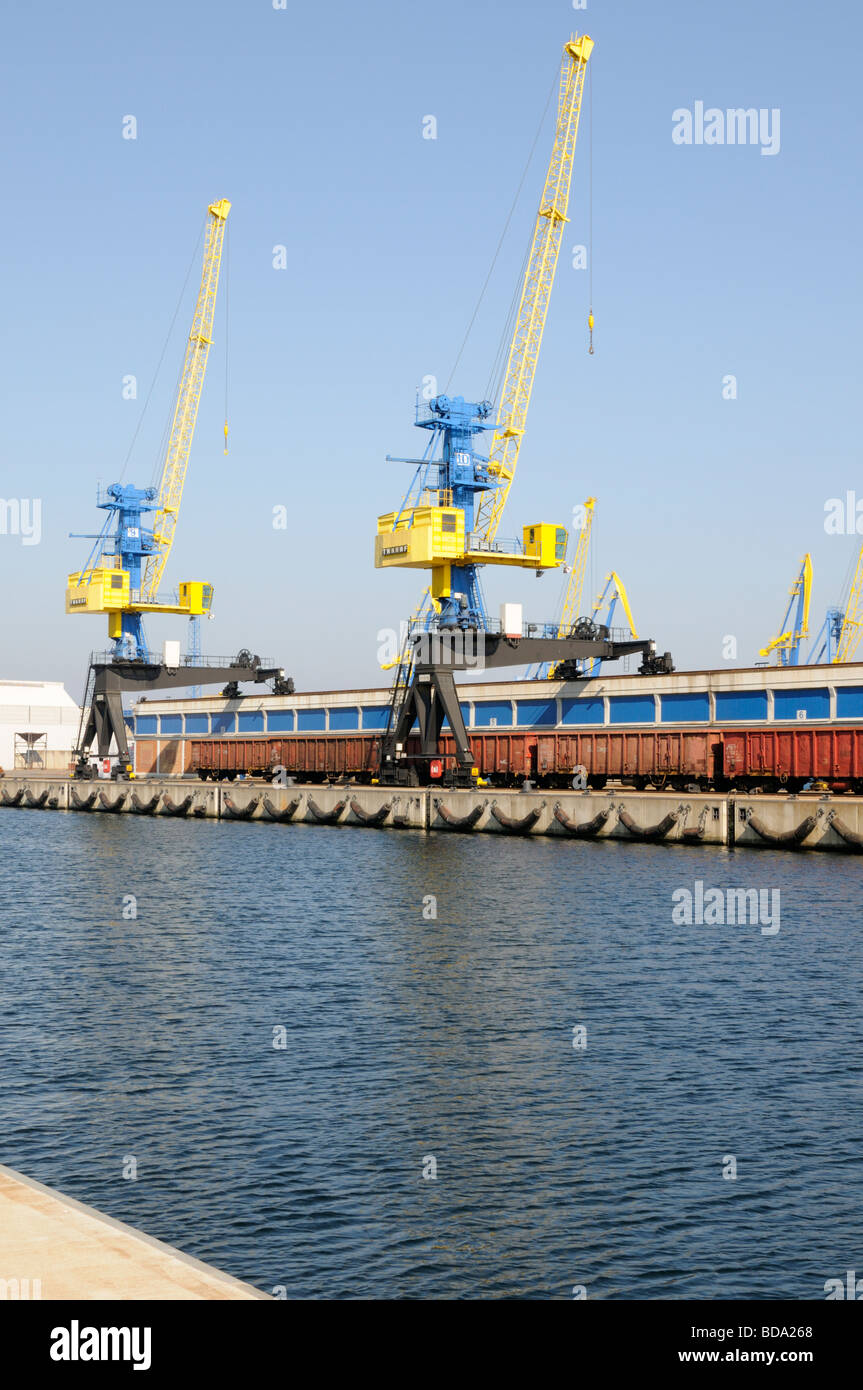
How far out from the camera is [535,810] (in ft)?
205

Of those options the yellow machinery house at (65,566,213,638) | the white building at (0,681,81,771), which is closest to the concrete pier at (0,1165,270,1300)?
the yellow machinery house at (65,566,213,638)

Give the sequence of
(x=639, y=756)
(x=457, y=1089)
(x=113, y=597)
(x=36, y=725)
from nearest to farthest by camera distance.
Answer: (x=457, y=1089) < (x=639, y=756) < (x=113, y=597) < (x=36, y=725)

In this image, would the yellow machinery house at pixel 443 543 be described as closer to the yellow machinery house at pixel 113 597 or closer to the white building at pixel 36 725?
the yellow machinery house at pixel 113 597

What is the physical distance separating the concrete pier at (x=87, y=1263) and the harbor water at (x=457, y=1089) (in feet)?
7.86

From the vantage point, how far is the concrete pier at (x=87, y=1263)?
9383 millimetres

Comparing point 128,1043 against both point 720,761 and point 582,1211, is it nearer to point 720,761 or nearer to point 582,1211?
point 582,1211

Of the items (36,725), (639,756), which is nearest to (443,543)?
(639,756)

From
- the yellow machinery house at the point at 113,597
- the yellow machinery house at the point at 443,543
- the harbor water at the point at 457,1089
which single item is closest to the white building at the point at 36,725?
the yellow machinery house at the point at 113,597

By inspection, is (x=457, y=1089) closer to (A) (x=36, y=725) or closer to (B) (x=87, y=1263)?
(B) (x=87, y=1263)

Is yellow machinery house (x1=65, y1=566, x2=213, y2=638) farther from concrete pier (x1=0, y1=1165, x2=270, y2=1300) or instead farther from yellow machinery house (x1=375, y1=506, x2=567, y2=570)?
concrete pier (x1=0, y1=1165, x2=270, y2=1300)

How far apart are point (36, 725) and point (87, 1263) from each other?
156 metres

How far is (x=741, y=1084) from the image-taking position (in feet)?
62.8
